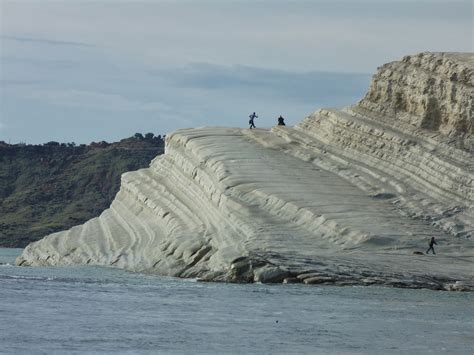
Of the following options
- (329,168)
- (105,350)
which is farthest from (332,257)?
(105,350)

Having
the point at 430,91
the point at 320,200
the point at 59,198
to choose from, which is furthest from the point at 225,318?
the point at 59,198

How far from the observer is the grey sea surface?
3522cm

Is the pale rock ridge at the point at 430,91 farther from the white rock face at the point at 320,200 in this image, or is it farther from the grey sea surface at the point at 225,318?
the grey sea surface at the point at 225,318

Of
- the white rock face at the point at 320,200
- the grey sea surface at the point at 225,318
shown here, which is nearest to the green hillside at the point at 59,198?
the white rock face at the point at 320,200

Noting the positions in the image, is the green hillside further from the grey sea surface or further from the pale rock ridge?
the grey sea surface

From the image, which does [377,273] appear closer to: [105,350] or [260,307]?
[260,307]

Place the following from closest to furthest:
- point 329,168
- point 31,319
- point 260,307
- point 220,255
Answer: point 31,319 → point 260,307 → point 220,255 → point 329,168

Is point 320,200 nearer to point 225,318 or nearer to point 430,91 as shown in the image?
point 430,91

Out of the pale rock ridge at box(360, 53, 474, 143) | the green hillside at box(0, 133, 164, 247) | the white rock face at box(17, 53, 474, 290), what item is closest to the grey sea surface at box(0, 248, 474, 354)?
the white rock face at box(17, 53, 474, 290)

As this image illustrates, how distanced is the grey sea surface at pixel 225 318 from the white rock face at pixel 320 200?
339cm

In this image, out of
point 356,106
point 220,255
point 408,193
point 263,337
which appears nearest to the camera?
point 263,337

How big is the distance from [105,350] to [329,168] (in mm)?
35649

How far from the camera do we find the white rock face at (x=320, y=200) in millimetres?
55312

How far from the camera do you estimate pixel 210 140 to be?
73250 mm
